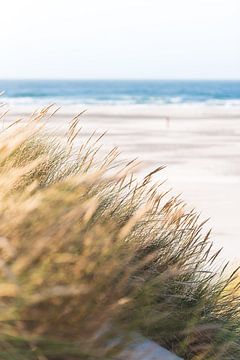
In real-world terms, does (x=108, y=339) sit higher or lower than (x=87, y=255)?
lower

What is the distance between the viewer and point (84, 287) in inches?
109

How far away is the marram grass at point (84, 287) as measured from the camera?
99.5 inches

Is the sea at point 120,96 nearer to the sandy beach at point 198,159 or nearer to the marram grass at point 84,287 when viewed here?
the sandy beach at point 198,159

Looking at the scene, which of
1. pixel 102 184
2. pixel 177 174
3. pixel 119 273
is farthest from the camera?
pixel 177 174

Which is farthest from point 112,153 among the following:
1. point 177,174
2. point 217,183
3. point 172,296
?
point 177,174

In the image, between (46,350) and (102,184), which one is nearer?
(46,350)

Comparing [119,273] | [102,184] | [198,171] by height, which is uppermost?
[102,184]

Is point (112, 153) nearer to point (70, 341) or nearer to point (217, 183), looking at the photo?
point (70, 341)

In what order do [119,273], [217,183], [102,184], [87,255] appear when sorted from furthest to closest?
[217,183] < [102,184] < [119,273] < [87,255]

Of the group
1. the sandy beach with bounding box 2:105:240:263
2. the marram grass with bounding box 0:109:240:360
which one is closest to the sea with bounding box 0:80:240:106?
the sandy beach with bounding box 2:105:240:263

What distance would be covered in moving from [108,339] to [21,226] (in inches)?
19.7

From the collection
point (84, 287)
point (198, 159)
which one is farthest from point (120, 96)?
point (84, 287)

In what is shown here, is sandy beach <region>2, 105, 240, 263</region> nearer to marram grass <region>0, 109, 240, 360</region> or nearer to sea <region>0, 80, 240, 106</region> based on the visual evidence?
marram grass <region>0, 109, 240, 360</region>

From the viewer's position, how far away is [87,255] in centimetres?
279
